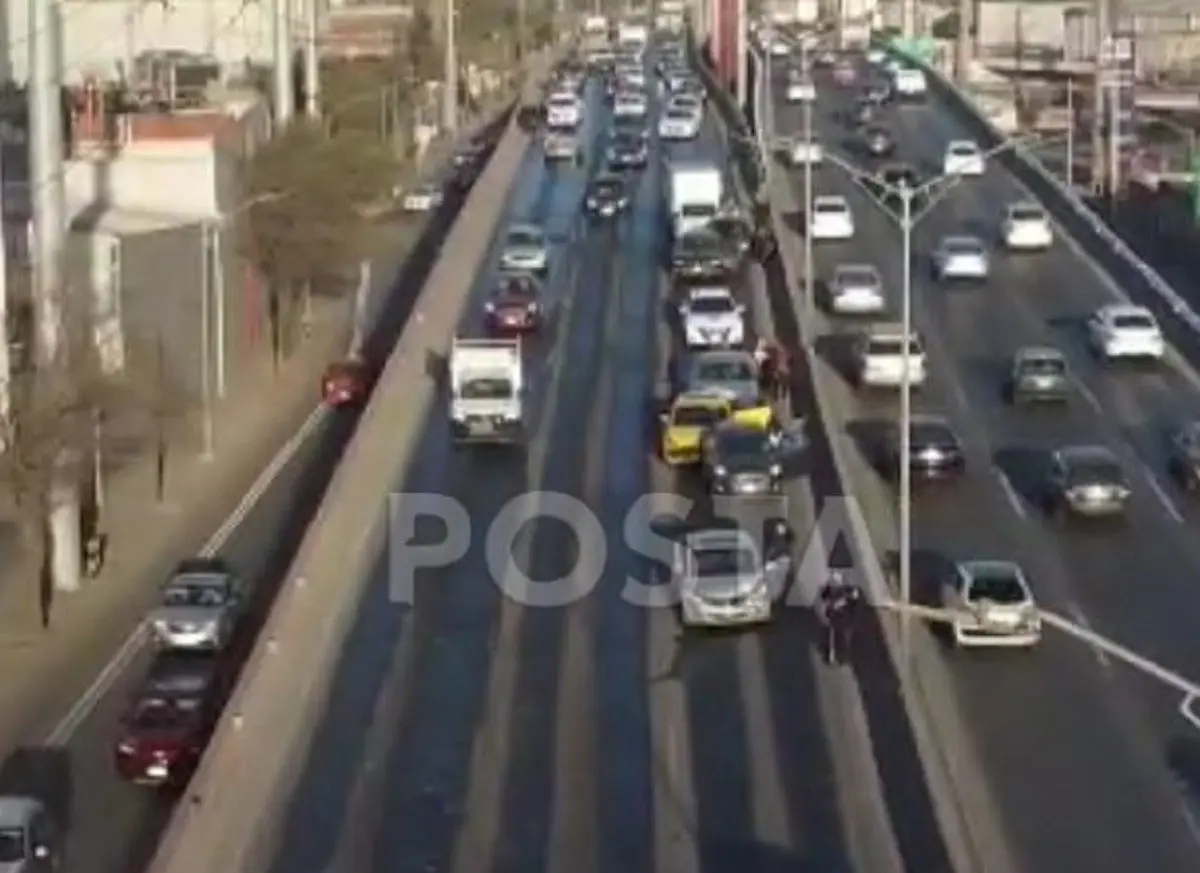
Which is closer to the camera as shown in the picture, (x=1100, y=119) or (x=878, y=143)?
(x=878, y=143)

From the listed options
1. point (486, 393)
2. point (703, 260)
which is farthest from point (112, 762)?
point (703, 260)

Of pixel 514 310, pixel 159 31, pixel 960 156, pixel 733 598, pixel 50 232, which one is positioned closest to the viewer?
pixel 733 598

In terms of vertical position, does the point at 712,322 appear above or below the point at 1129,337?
above

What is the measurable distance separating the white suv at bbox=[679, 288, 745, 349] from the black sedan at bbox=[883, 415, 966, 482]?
8.35 metres

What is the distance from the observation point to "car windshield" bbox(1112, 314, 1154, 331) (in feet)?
145

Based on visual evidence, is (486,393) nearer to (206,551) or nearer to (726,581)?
(206,551)

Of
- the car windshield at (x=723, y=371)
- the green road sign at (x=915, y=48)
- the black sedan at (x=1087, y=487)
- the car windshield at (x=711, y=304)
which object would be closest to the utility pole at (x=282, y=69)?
the car windshield at (x=711, y=304)

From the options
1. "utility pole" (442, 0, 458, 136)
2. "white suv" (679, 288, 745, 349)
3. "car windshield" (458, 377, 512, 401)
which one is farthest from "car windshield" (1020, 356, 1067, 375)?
"utility pole" (442, 0, 458, 136)

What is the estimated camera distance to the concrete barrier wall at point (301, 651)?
21656 millimetres

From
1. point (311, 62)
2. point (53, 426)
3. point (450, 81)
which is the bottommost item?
point (53, 426)

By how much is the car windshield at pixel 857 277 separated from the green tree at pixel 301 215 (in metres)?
8.39

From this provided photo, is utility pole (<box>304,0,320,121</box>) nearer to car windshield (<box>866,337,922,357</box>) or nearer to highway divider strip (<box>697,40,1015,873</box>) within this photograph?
car windshield (<box>866,337,922,357</box>)

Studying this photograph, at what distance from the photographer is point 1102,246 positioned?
178ft

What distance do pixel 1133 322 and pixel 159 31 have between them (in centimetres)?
3038
